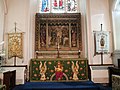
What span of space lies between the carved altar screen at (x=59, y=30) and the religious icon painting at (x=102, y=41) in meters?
0.88

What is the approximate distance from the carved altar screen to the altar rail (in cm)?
124

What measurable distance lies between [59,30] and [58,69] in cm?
221

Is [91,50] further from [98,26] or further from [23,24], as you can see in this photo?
[23,24]

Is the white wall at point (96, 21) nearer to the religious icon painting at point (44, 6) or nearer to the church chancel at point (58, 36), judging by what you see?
the church chancel at point (58, 36)

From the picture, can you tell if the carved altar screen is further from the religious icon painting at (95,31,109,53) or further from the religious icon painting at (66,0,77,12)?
the religious icon painting at (95,31,109,53)

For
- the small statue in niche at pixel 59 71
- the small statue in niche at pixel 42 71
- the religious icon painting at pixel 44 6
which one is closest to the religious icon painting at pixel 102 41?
the small statue in niche at pixel 59 71

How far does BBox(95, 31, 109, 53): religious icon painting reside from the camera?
749 cm

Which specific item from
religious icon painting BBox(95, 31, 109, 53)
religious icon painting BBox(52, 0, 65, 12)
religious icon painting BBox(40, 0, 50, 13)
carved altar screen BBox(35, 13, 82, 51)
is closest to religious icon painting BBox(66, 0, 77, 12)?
religious icon painting BBox(52, 0, 65, 12)

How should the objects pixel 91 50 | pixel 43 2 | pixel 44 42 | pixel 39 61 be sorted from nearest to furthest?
pixel 39 61
pixel 91 50
pixel 44 42
pixel 43 2

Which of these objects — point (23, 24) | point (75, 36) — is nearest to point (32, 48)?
point (23, 24)

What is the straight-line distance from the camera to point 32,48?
8.06 m

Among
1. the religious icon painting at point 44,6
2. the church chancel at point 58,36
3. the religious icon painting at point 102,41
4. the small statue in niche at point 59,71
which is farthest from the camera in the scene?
the religious icon painting at point 44,6

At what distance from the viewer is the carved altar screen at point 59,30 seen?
8.12 m

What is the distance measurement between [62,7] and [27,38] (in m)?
2.61
